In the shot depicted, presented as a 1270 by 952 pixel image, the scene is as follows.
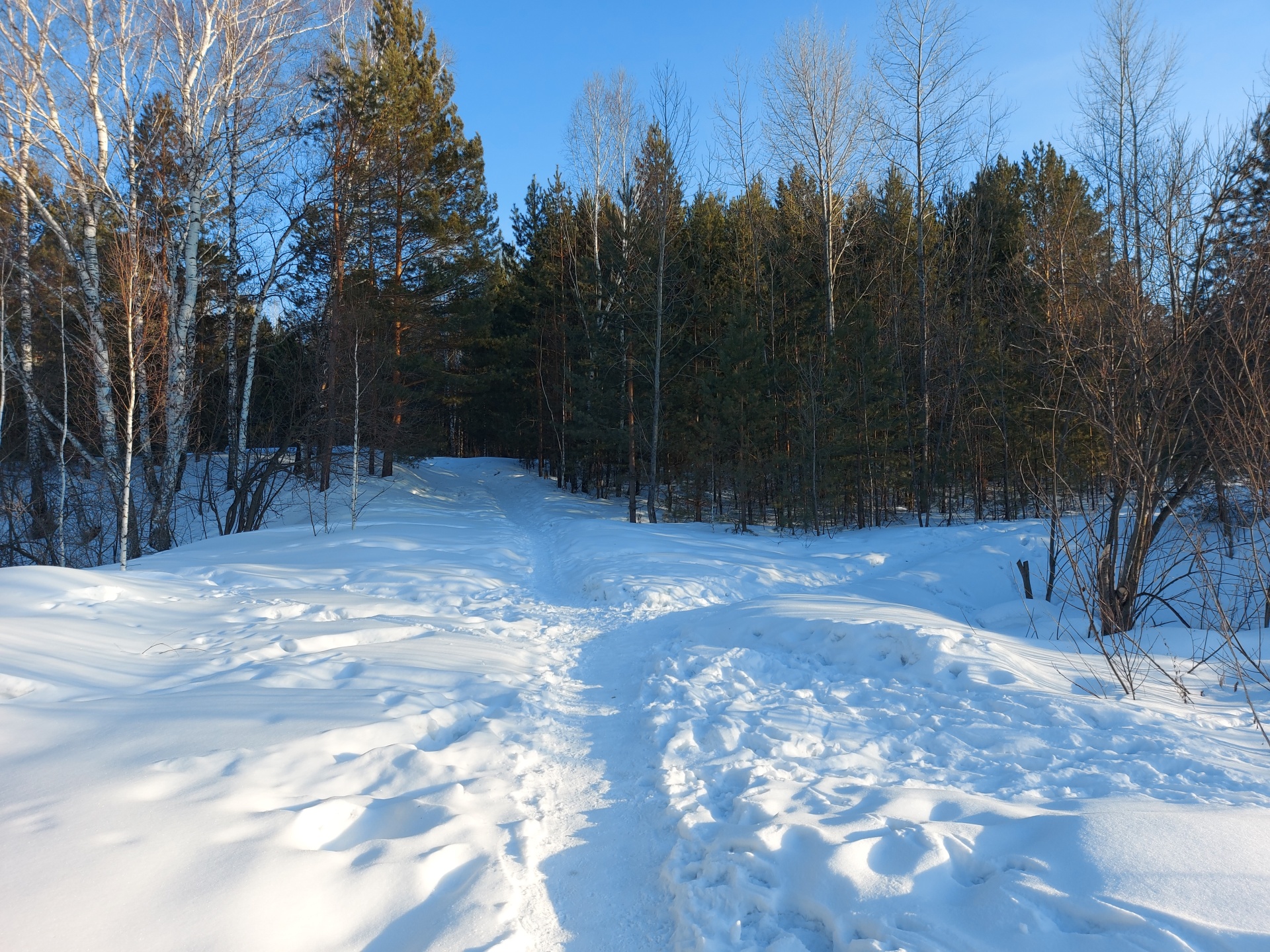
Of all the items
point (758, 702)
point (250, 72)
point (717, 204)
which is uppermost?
point (717, 204)

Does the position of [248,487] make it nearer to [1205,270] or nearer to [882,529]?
[882,529]

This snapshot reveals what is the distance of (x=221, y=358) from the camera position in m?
18.4

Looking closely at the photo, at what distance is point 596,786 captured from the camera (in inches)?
156

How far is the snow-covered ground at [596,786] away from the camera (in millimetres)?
2441

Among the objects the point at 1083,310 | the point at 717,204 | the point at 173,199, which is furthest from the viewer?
the point at 717,204

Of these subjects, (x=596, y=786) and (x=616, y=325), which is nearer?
(x=596, y=786)

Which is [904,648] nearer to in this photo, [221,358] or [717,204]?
[221,358]

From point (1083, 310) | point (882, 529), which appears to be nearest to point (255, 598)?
point (1083, 310)

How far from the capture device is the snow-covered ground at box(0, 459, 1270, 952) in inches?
96.1

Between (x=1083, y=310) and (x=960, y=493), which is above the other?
(x=1083, y=310)

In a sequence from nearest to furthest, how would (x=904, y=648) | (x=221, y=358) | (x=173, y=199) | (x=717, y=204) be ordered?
(x=904, y=648)
(x=173, y=199)
(x=221, y=358)
(x=717, y=204)

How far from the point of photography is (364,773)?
3764 mm

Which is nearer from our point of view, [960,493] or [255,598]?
[255,598]

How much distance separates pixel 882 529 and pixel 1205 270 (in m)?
9.57
